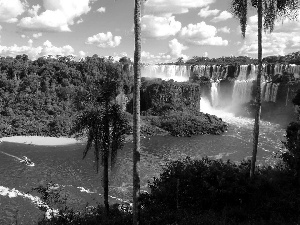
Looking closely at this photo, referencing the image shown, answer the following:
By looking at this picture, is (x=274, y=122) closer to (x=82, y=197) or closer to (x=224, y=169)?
(x=82, y=197)

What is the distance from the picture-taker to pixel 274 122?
241 feet

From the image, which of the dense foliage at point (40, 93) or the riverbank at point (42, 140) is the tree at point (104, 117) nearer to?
the riverbank at point (42, 140)

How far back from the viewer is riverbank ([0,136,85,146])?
194ft

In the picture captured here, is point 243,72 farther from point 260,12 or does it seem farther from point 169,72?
point 260,12

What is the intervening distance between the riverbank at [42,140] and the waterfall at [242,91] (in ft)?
137

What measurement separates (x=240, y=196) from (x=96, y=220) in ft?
25.5

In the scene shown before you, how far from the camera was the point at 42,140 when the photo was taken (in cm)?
6100

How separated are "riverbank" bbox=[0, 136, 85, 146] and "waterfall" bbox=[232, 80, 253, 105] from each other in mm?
41644

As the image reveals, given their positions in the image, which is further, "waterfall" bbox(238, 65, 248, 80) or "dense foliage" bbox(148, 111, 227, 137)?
"waterfall" bbox(238, 65, 248, 80)

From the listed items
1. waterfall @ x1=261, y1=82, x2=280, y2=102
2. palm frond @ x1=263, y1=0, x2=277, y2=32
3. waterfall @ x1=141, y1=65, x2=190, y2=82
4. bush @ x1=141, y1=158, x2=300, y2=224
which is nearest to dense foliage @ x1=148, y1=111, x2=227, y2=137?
waterfall @ x1=261, y1=82, x2=280, y2=102

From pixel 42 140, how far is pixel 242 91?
48.3 metres

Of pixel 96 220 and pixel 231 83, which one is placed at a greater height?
pixel 231 83

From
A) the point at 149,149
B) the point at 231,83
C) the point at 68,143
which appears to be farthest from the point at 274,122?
the point at 68,143

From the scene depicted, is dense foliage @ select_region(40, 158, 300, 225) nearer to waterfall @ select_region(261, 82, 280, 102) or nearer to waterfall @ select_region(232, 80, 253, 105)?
waterfall @ select_region(261, 82, 280, 102)
